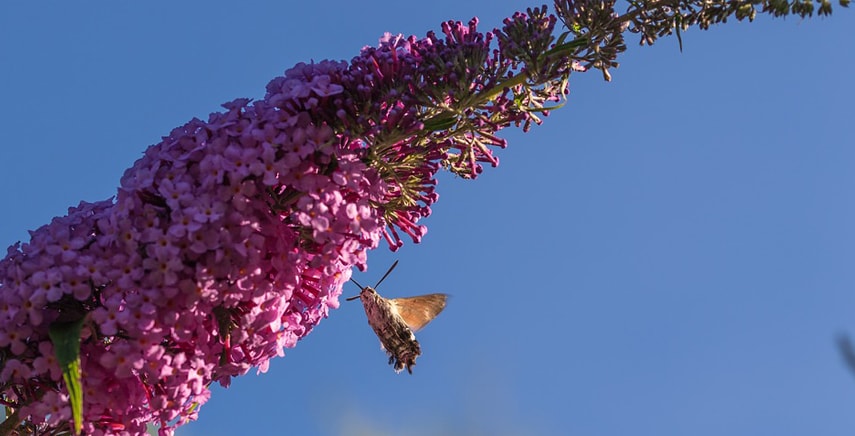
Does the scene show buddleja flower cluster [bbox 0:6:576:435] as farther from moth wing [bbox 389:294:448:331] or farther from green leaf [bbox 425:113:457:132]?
moth wing [bbox 389:294:448:331]

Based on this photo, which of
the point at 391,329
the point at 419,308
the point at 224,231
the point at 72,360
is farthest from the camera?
the point at 419,308

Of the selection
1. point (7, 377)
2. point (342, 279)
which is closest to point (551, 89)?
point (342, 279)

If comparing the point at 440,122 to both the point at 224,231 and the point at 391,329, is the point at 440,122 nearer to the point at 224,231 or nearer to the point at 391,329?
the point at 224,231

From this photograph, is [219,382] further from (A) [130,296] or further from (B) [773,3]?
(B) [773,3]

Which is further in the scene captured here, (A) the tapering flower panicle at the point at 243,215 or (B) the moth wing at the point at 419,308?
(B) the moth wing at the point at 419,308

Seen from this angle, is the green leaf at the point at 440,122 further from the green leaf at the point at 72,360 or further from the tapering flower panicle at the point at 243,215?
the green leaf at the point at 72,360

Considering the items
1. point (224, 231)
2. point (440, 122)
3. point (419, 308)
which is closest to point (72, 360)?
point (224, 231)

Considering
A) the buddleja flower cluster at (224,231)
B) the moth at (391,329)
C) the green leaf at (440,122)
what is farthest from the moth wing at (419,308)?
the green leaf at (440,122)
